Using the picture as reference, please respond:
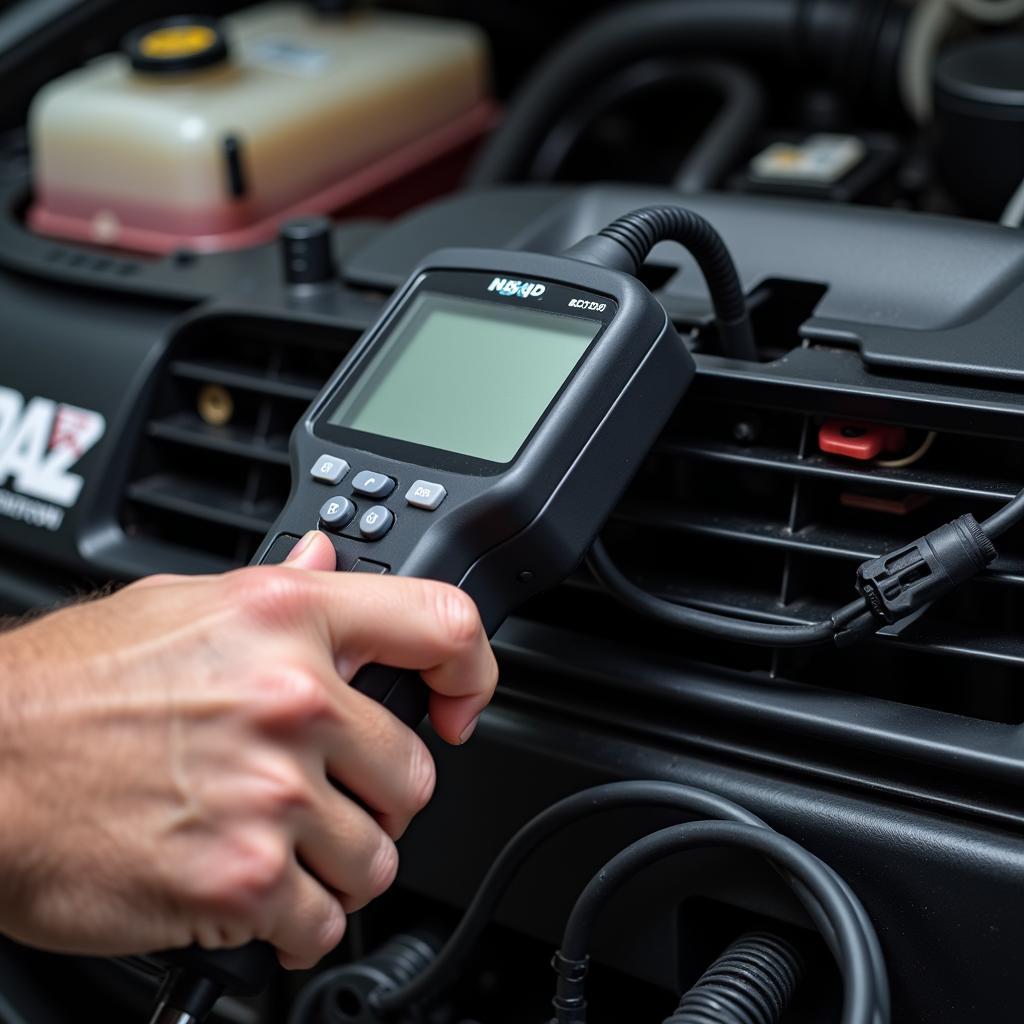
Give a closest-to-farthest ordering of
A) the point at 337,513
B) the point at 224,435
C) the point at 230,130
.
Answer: the point at 337,513 < the point at 224,435 < the point at 230,130

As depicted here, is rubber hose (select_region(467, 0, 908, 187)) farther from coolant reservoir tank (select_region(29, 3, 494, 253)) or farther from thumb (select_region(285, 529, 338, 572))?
thumb (select_region(285, 529, 338, 572))

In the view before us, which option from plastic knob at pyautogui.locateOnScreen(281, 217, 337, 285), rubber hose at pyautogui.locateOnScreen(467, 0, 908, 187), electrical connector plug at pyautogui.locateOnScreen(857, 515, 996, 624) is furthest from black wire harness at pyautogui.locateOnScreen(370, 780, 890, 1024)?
rubber hose at pyautogui.locateOnScreen(467, 0, 908, 187)

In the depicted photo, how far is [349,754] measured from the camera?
19.4 inches

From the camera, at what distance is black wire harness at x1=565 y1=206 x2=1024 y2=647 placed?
54 cm

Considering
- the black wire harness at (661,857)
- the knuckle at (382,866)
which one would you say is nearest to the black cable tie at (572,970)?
the black wire harness at (661,857)

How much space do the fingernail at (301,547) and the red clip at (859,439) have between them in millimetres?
227

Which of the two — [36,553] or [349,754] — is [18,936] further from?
[36,553]

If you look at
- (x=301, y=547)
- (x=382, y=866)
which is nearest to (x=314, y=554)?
(x=301, y=547)

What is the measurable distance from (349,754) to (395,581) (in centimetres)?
7

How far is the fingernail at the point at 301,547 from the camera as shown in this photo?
54 centimetres

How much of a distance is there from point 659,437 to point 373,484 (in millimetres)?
144

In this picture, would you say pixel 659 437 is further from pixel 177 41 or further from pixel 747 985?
pixel 177 41

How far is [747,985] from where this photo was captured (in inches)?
21.9

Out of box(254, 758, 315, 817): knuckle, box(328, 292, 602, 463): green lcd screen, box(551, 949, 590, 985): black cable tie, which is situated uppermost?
box(328, 292, 602, 463): green lcd screen
